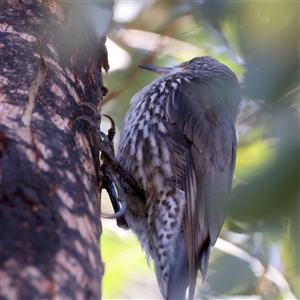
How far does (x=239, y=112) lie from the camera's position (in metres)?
2.64

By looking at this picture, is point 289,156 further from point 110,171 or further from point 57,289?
point 110,171

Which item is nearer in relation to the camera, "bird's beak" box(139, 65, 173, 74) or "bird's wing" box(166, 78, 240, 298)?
"bird's wing" box(166, 78, 240, 298)

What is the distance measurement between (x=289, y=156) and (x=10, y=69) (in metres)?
1.00

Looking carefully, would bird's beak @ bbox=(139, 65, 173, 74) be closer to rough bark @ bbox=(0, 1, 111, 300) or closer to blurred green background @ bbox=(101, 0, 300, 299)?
blurred green background @ bbox=(101, 0, 300, 299)

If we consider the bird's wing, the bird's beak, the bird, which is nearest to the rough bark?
the bird

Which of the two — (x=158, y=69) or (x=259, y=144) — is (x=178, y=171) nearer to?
(x=259, y=144)

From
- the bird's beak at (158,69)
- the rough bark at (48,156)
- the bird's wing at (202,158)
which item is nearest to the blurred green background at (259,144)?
the bird's wing at (202,158)

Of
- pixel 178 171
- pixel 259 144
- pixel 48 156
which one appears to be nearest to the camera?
pixel 48 156

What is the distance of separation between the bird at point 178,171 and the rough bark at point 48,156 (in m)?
0.40

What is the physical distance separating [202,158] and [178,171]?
6.1 inches

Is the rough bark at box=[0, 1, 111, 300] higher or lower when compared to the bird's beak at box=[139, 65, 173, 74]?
lower

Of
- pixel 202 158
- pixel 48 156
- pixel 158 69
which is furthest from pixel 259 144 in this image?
pixel 158 69

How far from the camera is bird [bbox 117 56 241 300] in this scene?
227cm

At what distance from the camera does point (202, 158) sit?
2445mm
